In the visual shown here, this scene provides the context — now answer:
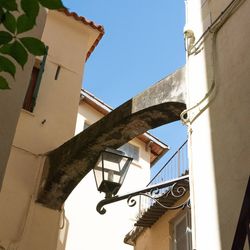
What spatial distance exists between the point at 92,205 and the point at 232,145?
9910 mm

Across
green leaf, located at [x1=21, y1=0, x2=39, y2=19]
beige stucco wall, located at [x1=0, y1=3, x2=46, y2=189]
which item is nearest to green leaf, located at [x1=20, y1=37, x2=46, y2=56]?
green leaf, located at [x1=21, y1=0, x2=39, y2=19]

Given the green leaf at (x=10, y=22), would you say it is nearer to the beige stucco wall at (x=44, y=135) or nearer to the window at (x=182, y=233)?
the beige stucco wall at (x=44, y=135)

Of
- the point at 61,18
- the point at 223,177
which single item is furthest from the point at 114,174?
the point at 61,18

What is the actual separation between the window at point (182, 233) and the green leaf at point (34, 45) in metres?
8.01

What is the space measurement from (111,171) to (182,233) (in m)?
5.04

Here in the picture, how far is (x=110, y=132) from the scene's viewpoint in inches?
290

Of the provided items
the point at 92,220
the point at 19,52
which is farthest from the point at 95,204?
the point at 19,52

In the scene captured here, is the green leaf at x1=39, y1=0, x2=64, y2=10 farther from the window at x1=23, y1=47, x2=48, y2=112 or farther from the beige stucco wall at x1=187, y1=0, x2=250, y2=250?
the window at x1=23, y1=47, x2=48, y2=112

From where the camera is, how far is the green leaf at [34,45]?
7.55 ft

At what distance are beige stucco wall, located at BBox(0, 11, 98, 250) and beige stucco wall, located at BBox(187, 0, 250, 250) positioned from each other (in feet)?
11.1

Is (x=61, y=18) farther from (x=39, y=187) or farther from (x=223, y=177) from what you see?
(x=223, y=177)

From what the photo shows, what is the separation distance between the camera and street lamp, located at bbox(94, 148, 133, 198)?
230 inches

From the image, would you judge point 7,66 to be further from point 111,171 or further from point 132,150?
point 132,150

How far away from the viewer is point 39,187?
8141 mm
